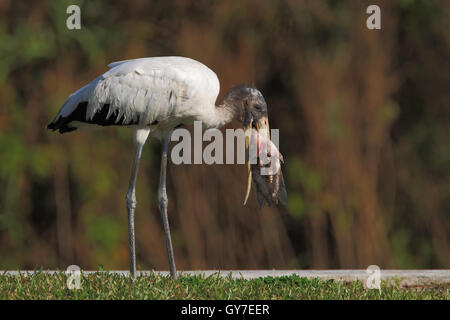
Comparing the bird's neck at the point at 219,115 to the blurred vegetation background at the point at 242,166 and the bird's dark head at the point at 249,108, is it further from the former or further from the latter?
the blurred vegetation background at the point at 242,166

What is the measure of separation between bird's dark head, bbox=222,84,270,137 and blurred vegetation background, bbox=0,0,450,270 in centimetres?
134

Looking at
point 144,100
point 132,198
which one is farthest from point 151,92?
point 132,198

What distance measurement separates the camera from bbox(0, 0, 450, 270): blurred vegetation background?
7.10m

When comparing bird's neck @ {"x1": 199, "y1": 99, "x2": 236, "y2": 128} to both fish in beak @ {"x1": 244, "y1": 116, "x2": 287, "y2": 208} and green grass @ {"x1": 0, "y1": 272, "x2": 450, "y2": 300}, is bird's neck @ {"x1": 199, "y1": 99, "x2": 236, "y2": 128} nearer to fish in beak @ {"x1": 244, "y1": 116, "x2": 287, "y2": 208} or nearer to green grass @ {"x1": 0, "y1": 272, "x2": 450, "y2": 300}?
fish in beak @ {"x1": 244, "y1": 116, "x2": 287, "y2": 208}

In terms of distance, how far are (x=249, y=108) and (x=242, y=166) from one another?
1.33 metres

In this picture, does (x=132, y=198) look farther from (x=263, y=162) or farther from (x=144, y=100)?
(x=263, y=162)

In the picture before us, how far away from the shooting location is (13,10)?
7.84m

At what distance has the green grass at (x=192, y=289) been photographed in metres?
4.84

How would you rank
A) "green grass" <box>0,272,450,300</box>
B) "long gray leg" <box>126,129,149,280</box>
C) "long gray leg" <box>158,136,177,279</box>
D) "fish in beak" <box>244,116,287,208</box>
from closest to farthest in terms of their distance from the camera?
"green grass" <box>0,272,450,300</box>, "long gray leg" <box>126,129,149,280</box>, "long gray leg" <box>158,136,177,279</box>, "fish in beak" <box>244,116,287,208</box>

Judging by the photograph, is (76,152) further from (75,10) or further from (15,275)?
(15,275)

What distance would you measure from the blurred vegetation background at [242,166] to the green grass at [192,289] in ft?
5.25

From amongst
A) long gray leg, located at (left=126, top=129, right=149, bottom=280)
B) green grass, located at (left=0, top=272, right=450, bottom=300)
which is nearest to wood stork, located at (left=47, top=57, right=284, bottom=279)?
long gray leg, located at (left=126, top=129, right=149, bottom=280)

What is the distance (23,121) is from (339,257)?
9.91ft
